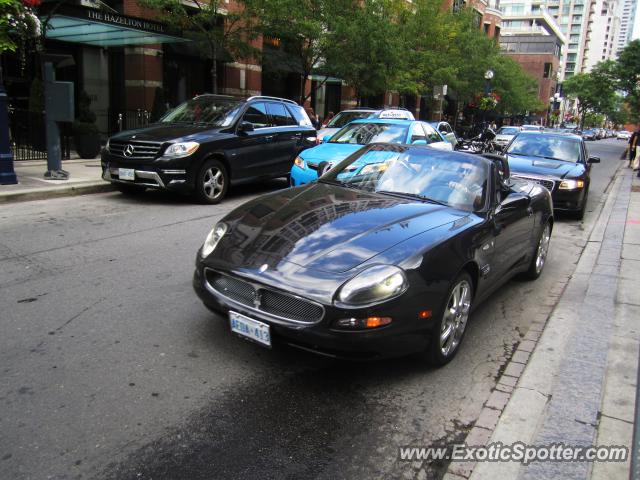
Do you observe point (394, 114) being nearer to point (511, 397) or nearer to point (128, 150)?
point (128, 150)

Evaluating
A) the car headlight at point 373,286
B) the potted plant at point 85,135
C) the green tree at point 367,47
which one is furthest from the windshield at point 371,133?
the green tree at point 367,47

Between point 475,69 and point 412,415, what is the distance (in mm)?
34920

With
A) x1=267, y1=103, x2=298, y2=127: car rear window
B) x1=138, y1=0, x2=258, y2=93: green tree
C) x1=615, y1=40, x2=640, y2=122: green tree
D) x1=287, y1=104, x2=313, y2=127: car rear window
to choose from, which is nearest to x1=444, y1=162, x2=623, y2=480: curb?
x1=267, y1=103, x2=298, y2=127: car rear window

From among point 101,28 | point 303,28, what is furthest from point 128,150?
point 303,28

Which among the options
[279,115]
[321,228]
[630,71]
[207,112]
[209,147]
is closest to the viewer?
[321,228]

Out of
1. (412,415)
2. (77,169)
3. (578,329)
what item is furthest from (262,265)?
(77,169)

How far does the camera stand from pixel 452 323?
158 inches

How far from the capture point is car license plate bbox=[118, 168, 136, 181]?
902cm

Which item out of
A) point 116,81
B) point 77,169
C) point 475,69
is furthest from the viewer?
point 475,69

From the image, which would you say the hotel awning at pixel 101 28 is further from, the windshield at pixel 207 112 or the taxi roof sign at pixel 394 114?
the taxi roof sign at pixel 394 114

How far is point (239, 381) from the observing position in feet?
11.9

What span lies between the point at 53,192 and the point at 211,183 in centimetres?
276

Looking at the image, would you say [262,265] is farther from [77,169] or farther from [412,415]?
[77,169]

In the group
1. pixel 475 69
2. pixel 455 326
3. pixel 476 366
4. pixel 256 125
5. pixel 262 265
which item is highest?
pixel 475 69
